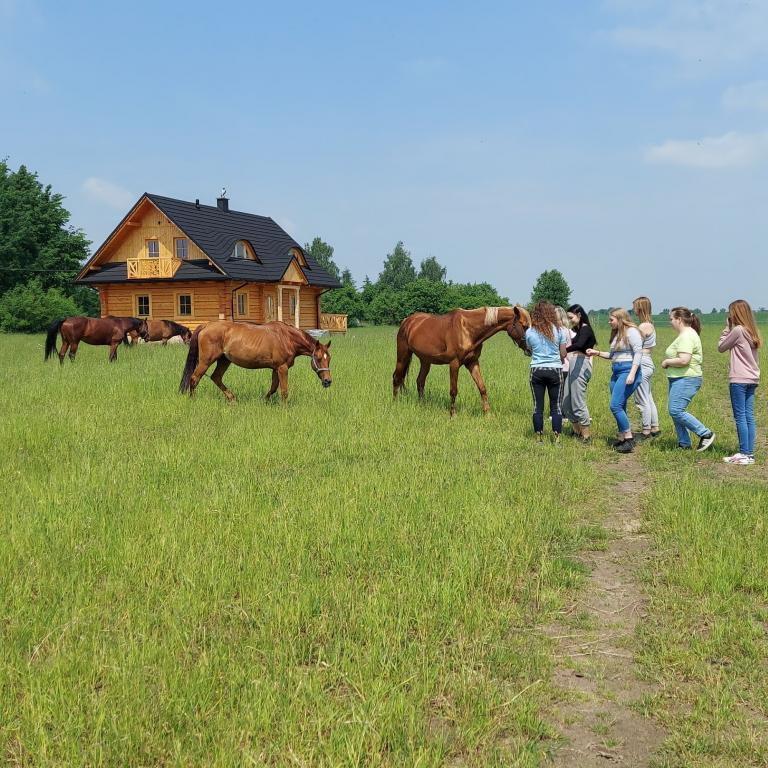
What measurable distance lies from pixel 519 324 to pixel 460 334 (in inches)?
40.0

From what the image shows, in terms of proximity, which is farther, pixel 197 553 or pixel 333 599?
pixel 197 553

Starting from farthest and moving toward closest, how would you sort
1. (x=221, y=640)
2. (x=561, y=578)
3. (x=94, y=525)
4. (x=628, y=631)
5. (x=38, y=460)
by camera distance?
(x=38, y=460)
(x=94, y=525)
(x=561, y=578)
(x=628, y=631)
(x=221, y=640)

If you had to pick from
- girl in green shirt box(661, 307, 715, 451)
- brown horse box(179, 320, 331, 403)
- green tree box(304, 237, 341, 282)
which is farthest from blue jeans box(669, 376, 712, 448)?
green tree box(304, 237, 341, 282)

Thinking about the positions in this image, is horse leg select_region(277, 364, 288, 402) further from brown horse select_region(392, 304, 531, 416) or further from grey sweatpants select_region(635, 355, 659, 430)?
grey sweatpants select_region(635, 355, 659, 430)

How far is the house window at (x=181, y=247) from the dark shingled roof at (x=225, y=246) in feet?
2.36

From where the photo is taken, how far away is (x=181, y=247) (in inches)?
1296

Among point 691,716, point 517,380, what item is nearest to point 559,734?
point 691,716

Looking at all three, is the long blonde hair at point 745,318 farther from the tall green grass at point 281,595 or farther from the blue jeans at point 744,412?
the tall green grass at point 281,595

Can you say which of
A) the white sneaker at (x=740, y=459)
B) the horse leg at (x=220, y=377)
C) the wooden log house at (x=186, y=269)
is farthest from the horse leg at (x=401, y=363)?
the wooden log house at (x=186, y=269)

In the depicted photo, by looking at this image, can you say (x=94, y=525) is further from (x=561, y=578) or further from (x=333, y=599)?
(x=561, y=578)

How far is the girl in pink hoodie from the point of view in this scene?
763 centimetres

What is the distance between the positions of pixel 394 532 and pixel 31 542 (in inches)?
107

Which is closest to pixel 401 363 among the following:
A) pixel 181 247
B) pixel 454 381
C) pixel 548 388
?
pixel 454 381

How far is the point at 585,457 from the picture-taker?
8.48 m
